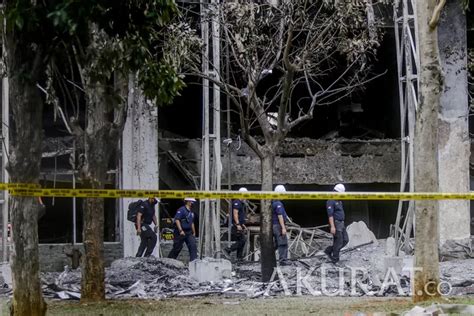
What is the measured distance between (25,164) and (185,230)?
30.6 ft

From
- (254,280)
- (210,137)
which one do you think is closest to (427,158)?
(254,280)

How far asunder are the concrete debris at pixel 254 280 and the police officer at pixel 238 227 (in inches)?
26.2

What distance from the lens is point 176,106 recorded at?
82.0 ft

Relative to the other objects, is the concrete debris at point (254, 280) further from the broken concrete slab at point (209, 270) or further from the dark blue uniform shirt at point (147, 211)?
the dark blue uniform shirt at point (147, 211)

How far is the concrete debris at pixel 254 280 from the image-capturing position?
1494cm

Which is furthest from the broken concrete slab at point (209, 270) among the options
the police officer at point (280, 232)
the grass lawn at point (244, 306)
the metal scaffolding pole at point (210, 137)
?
the grass lawn at point (244, 306)

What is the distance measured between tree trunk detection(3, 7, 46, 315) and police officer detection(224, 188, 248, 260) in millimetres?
10507

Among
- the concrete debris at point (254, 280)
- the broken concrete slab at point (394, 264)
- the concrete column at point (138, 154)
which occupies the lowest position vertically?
the concrete debris at point (254, 280)

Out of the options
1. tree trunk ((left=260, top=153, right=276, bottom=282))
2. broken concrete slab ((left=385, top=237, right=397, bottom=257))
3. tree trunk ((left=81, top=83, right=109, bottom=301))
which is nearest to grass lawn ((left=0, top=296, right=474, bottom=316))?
tree trunk ((left=81, top=83, right=109, bottom=301))

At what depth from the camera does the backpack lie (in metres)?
18.8

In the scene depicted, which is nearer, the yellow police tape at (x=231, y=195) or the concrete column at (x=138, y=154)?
the yellow police tape at (x=231, y=195)

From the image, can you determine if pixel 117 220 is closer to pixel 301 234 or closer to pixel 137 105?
pixel 137 105

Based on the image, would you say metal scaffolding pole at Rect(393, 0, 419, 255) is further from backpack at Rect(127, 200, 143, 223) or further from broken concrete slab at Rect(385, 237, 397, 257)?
backpack at Rect(127, 200, 143, 223)

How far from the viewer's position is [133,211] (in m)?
19.0
